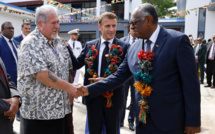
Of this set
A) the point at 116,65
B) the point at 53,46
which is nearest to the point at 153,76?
the point at 116,65

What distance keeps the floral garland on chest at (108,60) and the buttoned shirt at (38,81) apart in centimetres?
65

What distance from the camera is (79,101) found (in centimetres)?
634

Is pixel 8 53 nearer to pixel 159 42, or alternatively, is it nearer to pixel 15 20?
pixel 159 42

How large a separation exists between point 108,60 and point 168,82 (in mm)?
1111

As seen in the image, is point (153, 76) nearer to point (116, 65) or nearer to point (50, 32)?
point (116, 65)

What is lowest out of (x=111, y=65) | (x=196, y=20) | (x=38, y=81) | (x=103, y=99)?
(x=103, y=99)

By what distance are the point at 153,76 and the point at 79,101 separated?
467 cm

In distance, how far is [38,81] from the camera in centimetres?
221

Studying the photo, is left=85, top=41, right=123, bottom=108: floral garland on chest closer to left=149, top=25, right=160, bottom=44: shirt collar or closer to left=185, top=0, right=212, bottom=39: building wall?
left=149, top=25, right=160, bottom=44: shirt collar

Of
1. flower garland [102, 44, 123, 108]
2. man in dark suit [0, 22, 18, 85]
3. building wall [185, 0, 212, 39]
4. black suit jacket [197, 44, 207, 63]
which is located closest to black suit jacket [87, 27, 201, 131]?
flower garland [102, 44, 123, 108]

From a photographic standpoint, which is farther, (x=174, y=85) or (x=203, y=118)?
(x=203, y=118)

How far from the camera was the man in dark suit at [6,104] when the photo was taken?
202 cm

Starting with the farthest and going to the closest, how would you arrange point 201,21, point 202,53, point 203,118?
1. point 201,21
2. point 202,53
3. point 203,118

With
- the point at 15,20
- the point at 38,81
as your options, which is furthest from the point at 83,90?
the point at 15,20
